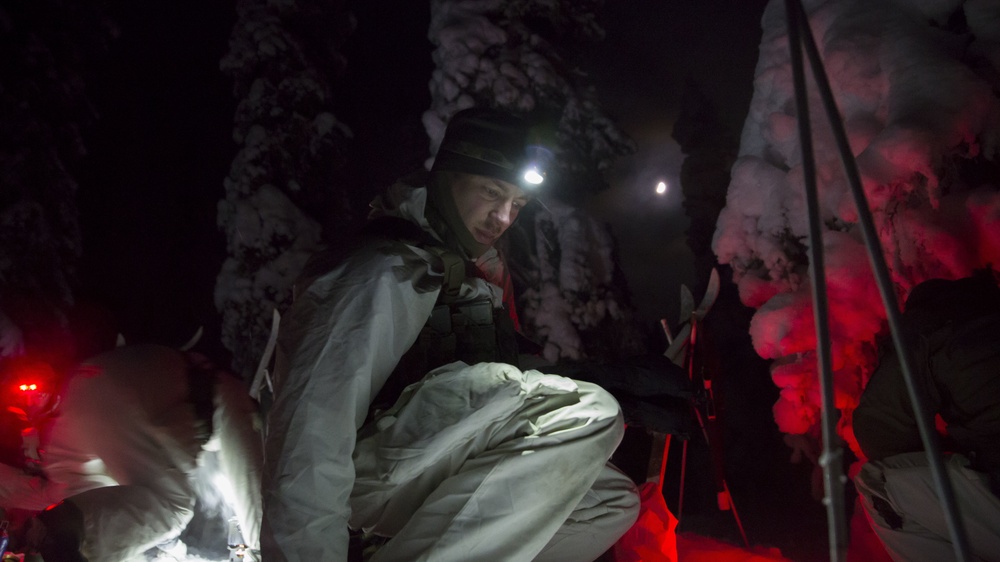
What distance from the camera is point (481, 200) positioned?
243 centimetres

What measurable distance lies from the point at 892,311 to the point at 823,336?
135mm

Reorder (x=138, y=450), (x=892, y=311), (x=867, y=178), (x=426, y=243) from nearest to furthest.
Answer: (x=892, y=311) < (x=426, y=243) < (x=867, y=178) < (x=138, y=450)

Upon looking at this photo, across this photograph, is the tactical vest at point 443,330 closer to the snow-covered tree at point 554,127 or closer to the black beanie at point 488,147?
the black beanie at point 488,147

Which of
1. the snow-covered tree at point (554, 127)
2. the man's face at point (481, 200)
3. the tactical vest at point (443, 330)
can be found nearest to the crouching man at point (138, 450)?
the tactical vest at point (443, 330)

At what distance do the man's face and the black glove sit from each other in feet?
2.65

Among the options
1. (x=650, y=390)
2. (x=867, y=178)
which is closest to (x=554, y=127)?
(x=867, y=178)

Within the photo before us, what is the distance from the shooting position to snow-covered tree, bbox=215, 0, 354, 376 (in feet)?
30.8

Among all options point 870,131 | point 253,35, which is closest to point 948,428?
point 870,131

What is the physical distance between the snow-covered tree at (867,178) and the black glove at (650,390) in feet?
5.35

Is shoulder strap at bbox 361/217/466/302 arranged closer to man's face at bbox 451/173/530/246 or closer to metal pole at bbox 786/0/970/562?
man's face at bbox 451/173/530/246

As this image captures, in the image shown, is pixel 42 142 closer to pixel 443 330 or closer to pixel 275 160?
pixel 275 160

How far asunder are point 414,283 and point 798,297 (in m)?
2.75

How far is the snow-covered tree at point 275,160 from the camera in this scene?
9.38 meters

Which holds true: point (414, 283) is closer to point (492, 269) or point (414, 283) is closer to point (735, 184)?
point (492, 269)
